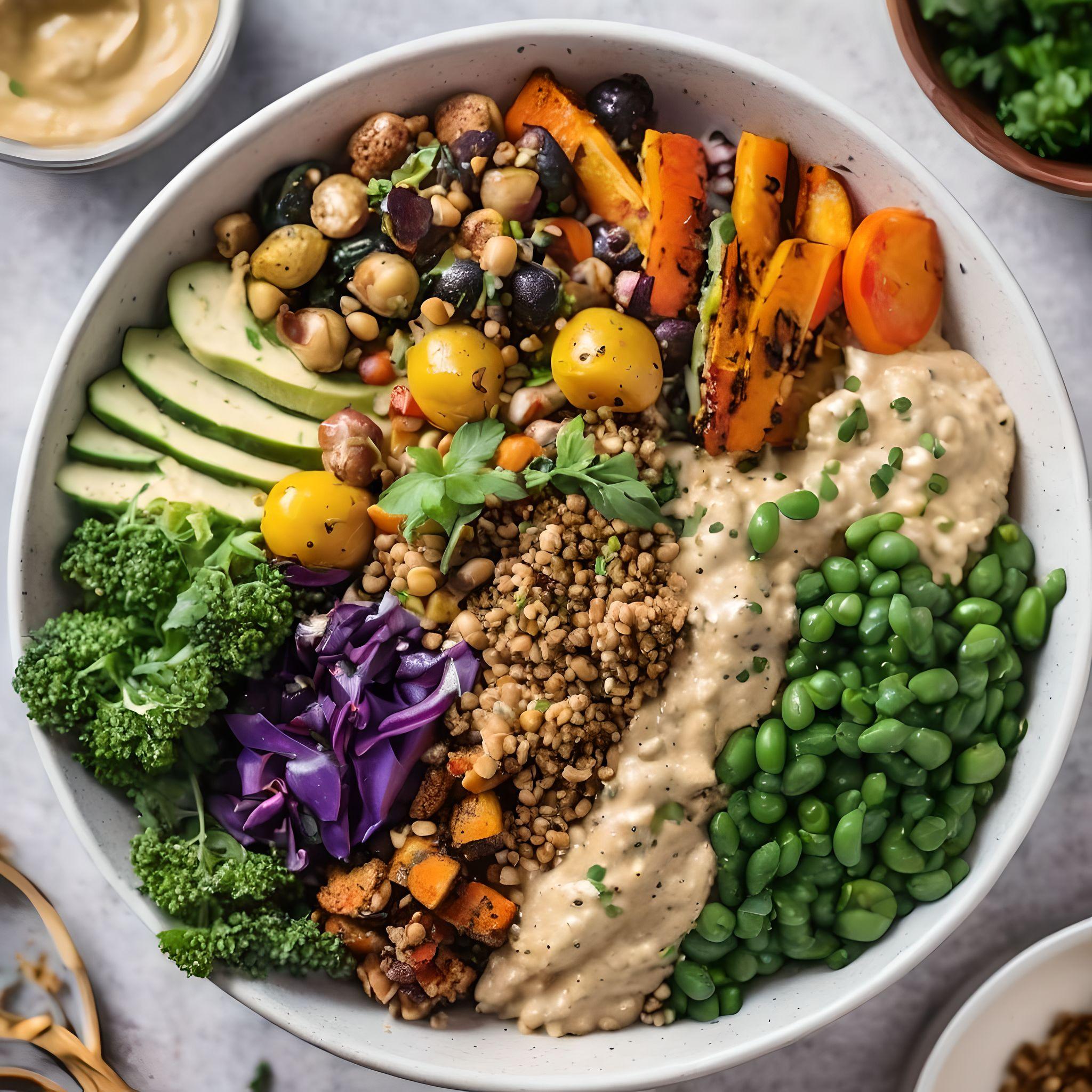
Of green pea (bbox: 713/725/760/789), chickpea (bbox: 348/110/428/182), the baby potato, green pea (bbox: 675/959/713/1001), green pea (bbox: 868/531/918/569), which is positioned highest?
chickpea (bbox: 348/110/428/182)

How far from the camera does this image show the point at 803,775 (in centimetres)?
229

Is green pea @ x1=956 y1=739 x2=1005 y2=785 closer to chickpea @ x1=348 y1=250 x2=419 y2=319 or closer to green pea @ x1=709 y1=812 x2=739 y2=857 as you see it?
green pea @ x1=709 y1=812 x2=739 y2=857

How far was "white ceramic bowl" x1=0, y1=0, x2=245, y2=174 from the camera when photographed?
254cm

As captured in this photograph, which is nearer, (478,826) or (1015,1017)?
(478,826)

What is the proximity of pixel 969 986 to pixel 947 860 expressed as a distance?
2.19 ft

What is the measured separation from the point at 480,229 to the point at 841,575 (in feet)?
3.95

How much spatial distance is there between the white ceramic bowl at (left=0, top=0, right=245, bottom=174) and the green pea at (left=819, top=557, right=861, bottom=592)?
1.93 m

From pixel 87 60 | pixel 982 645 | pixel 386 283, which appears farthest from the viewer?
pixel 87 60

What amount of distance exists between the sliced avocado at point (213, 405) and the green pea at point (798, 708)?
1.26 meters

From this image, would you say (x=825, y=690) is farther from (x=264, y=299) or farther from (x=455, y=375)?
(x=264, y=299)

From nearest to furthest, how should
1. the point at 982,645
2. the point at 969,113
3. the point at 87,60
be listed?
the point at 969,113 < the point at 982,645 < the point at 87,60

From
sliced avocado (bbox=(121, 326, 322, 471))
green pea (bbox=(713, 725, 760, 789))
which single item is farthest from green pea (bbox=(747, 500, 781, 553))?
sliced avocado (bbox=(121, 326, 322, 471))

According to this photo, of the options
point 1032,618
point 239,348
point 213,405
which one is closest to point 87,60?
point 239,348

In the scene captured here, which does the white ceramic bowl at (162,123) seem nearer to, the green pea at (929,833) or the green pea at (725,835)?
the green pea at (725,835)
